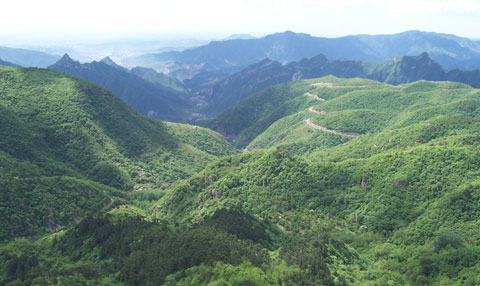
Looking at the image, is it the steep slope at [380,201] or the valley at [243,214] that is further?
the steep slope at [380,201]

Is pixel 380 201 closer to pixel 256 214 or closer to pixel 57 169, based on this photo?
pixel 256 214

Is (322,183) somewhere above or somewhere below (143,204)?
above

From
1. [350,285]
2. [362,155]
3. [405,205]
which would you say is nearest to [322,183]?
[405,205]

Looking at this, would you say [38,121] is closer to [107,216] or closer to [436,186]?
[107,216]

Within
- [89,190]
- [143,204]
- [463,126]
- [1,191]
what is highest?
[463,126]

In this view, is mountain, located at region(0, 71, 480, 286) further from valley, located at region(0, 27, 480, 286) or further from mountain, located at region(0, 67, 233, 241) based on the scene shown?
mountain, located at region(0, 67, 233, 241)

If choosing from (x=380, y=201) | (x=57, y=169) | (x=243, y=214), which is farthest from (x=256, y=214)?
(x=57, y=169)

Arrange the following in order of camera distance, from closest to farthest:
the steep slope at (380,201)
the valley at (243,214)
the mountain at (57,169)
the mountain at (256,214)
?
the mountain at (256,214) < the valley at (243,214) < the steep slope at (380,201) < the mountain at (57,169)

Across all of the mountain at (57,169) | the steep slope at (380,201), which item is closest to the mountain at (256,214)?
the steep slope at (380,201)

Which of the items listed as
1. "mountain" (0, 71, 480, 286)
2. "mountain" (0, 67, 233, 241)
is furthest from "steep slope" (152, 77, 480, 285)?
"mountain" (0, 67, 233, 241)

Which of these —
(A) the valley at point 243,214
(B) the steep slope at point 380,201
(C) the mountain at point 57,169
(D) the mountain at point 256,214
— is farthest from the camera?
(C) the mountain at point 57,169

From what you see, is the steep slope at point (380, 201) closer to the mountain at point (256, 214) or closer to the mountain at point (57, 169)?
the mountain at point (256, 214)
